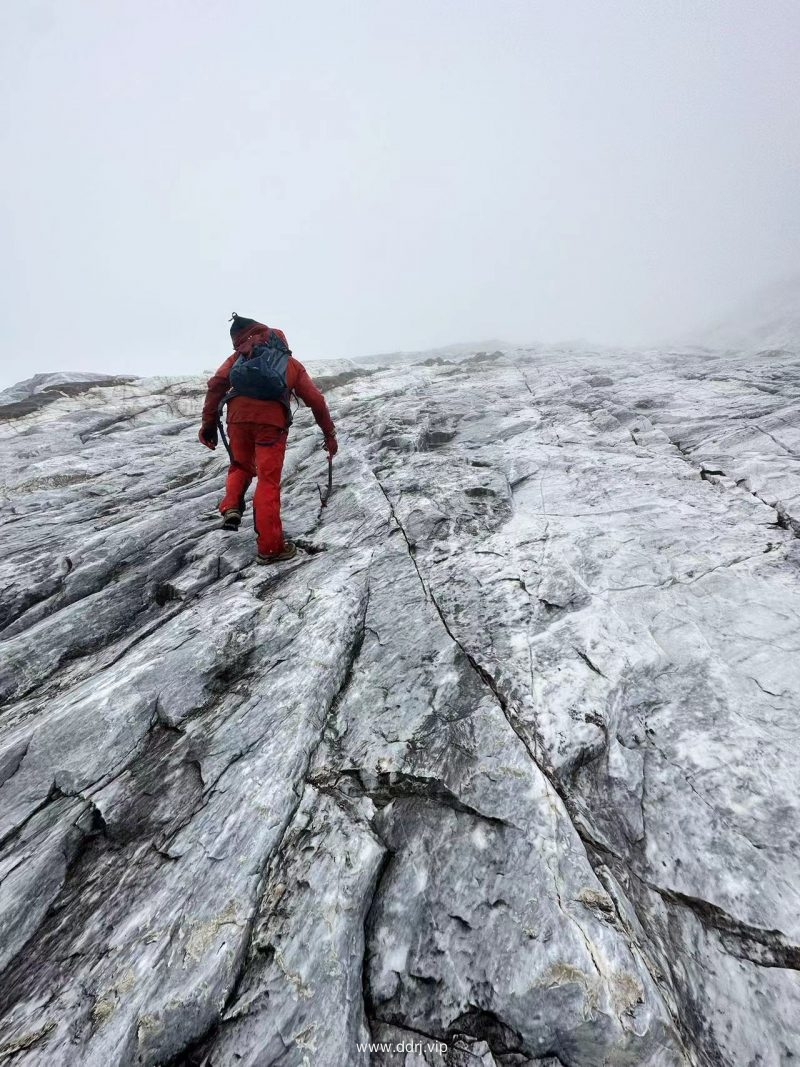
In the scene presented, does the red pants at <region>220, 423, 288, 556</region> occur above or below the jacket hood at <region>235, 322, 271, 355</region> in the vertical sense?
below

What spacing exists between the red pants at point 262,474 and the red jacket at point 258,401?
0.17 meters

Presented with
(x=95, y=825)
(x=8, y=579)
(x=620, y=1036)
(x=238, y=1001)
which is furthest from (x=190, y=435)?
(x=620, y=1036)

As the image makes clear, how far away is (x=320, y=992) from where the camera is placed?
2914 mm

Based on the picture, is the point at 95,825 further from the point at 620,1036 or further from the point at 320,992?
the point at 620,1036

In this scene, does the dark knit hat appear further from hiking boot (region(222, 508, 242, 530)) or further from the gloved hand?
hiking boot (region(222, 508, 242, 530))

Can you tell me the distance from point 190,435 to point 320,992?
18864 mm

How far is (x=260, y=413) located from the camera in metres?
7.51

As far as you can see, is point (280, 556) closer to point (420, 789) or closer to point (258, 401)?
point (258, 401)

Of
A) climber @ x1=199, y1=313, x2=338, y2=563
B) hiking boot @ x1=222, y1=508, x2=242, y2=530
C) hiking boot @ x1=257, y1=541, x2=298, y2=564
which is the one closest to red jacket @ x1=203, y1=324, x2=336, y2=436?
climber @ x1=199, y1=313, x2=338, y2=563

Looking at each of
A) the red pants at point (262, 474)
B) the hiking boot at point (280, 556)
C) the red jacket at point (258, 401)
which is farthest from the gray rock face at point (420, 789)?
the red jacket at point (258, 401)

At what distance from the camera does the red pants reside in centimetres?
732

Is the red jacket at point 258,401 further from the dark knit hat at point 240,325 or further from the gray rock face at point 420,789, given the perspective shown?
the gray rock face at point 420,789

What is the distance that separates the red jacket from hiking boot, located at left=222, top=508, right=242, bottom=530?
1.60 metres

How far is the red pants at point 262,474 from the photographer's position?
24.0 feet
